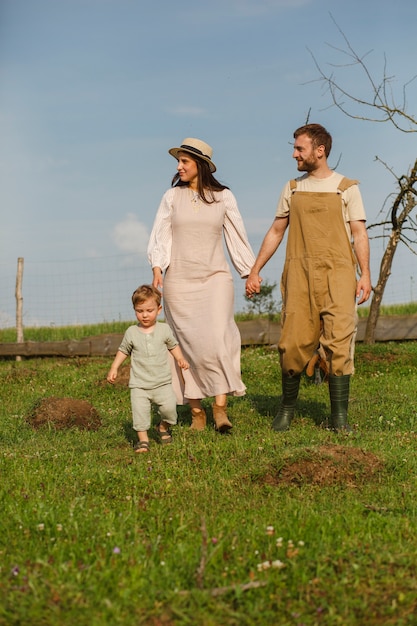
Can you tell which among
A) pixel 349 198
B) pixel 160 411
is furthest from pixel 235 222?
pixel 160 411

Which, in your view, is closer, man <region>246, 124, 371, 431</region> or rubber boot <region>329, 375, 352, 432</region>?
man <region>246, 124, 371, 431</region>

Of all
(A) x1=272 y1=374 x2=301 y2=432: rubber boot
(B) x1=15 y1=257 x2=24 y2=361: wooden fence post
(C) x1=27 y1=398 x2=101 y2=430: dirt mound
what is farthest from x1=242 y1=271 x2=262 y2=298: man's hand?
(B) x1=15 y1=257 x2=24 y2=361: wooden fence post

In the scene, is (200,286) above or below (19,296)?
below

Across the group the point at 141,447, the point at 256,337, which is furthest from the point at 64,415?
the point at 256,337

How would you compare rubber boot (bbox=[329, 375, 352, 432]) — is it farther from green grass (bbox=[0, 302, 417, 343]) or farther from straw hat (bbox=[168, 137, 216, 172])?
green grass (bbox=[0, 302, 417, 343])

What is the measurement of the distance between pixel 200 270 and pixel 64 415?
2.34 m

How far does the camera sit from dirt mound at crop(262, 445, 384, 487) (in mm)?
6051

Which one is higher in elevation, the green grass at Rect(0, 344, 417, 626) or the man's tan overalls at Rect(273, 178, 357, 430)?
the man's tan overalls at Rect(273, 178, 357, 430)

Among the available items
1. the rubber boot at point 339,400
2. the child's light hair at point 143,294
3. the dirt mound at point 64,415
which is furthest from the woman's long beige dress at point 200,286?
the dirt mound at point 64,415

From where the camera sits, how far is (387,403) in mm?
9961

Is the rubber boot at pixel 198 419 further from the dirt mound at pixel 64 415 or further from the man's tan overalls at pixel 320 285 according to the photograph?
the dirt mound at pixel 64 415

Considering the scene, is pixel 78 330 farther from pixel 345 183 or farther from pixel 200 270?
pixel 345 183

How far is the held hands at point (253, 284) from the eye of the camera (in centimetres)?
827

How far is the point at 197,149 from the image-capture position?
8555 millimetres
